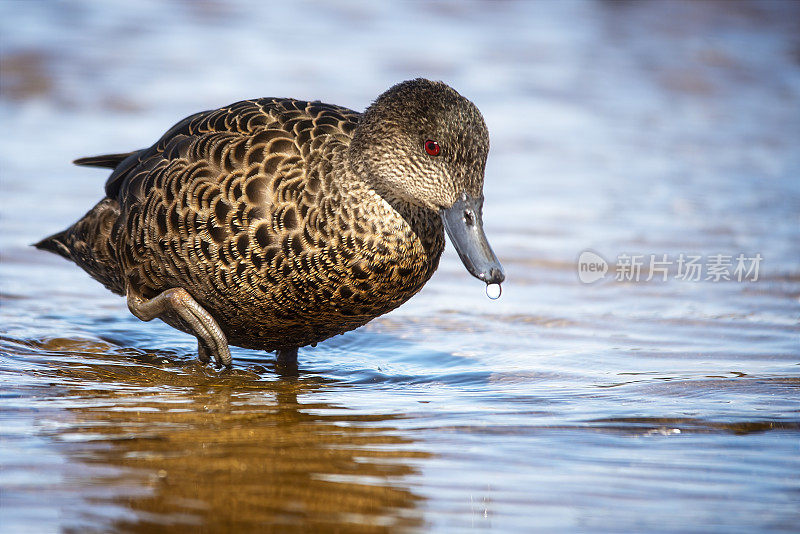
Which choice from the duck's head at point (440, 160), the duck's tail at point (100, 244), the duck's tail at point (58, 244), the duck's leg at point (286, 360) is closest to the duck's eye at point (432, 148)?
the duck's head at point (440, 160)

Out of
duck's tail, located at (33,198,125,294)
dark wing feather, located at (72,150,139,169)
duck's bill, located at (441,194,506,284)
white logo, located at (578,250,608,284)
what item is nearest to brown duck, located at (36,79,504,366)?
duck's bill, located at (441,194,506,284)

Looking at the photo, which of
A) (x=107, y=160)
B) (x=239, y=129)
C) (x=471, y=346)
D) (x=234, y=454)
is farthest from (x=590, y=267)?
(x=234, y=454)

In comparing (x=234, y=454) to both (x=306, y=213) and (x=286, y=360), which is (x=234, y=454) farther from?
(x=286, y=360)

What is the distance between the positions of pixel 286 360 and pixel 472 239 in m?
1.66

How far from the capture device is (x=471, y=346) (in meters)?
6.01

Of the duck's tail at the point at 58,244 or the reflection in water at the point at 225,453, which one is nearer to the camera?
the reflection in water at the point at 225,453

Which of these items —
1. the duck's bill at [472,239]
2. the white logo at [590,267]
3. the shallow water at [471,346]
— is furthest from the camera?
the white logo at [590,267]

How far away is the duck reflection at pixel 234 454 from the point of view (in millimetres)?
3342

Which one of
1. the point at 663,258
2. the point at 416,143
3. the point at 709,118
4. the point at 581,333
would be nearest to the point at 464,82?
the point at 709,118

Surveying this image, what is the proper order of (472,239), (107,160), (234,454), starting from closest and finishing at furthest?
(234,454) < (472,239) < (107,160)

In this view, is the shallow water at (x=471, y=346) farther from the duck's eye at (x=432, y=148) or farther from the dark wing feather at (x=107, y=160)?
the duck's eye at (x=432, y=148)

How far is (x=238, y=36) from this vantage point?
49.5 ft

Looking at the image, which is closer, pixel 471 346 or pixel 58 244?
pixel 471 346

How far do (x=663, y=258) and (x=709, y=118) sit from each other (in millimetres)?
5402
